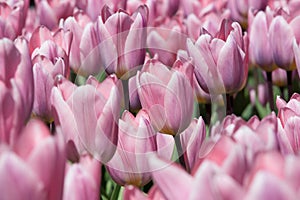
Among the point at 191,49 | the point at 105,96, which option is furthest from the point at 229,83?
the point at 105,96

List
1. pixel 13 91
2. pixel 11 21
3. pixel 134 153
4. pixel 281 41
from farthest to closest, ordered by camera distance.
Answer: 1. pixel 11 21
2. pixel 281 41
3. pixel 134 153
4. pixel 13 91

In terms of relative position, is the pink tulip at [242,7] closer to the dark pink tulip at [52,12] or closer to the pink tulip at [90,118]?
the dark pink tulip at [52,12]

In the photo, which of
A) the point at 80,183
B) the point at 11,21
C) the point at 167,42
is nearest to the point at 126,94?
the point at 167,42

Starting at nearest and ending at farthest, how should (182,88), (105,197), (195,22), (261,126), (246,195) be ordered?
(246,195) < (261,126) < (182,88) < (105,197) < (195,22)

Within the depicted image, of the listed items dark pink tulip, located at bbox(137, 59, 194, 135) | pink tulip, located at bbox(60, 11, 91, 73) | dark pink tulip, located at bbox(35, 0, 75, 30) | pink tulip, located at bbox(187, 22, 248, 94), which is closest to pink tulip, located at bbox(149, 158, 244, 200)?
dark pink tulip, located at bbox(137, 59, 194, 135)

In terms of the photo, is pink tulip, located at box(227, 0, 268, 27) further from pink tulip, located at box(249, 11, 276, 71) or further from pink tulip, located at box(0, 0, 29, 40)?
pink tulip, located at box(0, 0, 29, 40)

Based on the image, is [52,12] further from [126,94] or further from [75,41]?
[126,94]

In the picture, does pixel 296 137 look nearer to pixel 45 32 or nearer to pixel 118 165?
pixel 118 165
